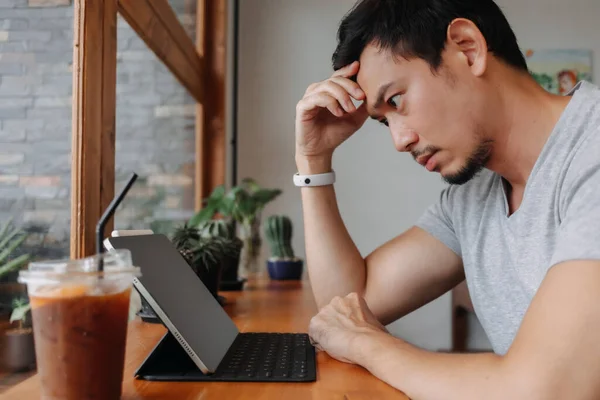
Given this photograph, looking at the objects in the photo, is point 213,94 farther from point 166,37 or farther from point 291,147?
point 166,37

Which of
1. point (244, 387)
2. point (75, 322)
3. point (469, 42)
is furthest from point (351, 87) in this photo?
point (75, 322)

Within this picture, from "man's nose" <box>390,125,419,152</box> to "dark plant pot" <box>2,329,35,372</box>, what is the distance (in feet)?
2.14

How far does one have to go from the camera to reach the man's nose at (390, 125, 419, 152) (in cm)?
98

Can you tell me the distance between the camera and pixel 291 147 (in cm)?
305

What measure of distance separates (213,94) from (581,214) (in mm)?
2223

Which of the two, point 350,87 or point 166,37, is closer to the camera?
point 350,87

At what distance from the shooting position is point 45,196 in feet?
3.04

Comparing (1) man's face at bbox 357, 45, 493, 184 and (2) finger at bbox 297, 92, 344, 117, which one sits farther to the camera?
(2) finger at bbox 297, 92, 344, 117

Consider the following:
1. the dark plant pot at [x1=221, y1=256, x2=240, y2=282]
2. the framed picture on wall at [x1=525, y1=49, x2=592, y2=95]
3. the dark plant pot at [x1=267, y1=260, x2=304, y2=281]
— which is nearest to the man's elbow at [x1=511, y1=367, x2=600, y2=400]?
the dark plant pot at [x1=221, y1=256, x2=240, y2=282]

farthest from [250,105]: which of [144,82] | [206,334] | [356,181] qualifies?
[206,334]

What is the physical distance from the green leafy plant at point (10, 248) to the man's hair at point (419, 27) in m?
0.64

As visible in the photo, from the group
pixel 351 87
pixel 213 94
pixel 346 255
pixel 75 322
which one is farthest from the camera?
pixel 213 94

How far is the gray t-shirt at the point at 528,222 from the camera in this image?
28.1 inches

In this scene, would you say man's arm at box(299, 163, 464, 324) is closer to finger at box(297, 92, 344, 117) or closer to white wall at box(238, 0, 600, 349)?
finger at box(297, 92, 344, 117)
